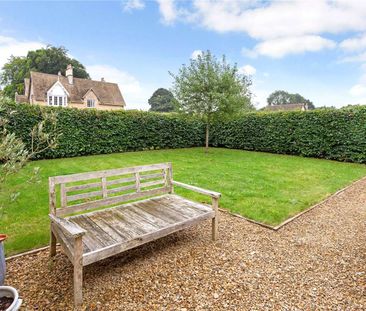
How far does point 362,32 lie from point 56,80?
32.0 meters

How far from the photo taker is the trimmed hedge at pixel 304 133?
38.3 feet

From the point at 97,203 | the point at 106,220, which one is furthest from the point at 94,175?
the point at 106,220

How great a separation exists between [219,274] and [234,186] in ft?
13.9

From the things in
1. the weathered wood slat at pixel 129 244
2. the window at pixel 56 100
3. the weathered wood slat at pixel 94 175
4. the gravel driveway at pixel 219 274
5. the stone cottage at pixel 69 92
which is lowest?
the gravel driveway at pixel 219 274

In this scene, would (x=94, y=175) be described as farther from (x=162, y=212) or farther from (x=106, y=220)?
(x=162, y=212)

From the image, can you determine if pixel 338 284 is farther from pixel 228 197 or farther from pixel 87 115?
pixel 87 115

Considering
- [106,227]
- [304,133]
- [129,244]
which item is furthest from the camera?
[304,133]

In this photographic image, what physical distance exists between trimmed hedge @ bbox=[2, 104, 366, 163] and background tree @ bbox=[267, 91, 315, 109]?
72.3 m

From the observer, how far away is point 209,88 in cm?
1271

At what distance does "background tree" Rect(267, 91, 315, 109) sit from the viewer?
259 feet

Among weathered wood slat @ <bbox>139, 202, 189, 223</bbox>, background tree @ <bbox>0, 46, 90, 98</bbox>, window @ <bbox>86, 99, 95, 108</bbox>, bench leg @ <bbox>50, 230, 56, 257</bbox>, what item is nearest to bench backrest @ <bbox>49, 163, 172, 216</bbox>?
weathered wood slat @ <bbox>139, 202, 189, 223</bbox>

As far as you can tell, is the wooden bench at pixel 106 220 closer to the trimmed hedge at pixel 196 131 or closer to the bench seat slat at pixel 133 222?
the bench seat slat at pixel 133 222

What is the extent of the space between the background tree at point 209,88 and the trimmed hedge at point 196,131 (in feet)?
4.29

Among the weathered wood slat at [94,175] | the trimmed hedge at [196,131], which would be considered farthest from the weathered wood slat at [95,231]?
the trimmed hedge at [196,131]
